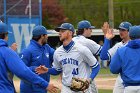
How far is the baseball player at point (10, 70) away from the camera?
7.18 metres

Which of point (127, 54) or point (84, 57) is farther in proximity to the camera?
point (84, 57)

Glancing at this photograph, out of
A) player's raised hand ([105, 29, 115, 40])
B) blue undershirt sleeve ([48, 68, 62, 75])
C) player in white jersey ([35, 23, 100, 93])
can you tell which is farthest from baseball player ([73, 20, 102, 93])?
player in white jersey ([35, 23, 100, 93])

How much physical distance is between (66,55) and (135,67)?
1.38 meters

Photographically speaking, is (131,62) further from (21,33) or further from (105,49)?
(21,33)

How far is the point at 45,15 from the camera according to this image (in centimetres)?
5550

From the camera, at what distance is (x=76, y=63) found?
9.56 m

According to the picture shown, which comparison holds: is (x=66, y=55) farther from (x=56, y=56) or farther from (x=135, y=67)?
(x=135, y=67)

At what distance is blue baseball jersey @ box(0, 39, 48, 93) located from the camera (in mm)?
7184

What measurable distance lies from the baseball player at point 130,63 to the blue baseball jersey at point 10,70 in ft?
6.59

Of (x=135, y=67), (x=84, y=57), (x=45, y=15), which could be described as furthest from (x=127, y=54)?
(x=45, y=15)

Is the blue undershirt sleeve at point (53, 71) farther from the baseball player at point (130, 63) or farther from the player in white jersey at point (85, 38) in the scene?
the baseball player at point (130, 63)

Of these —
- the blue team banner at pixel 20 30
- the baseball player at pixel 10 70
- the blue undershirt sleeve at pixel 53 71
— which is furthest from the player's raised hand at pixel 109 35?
the blue team banner at pixel 20 30

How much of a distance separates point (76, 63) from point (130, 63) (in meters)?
1.07

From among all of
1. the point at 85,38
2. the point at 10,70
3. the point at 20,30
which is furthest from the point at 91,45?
the point at 20,30
